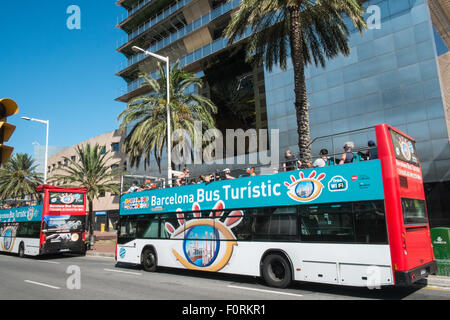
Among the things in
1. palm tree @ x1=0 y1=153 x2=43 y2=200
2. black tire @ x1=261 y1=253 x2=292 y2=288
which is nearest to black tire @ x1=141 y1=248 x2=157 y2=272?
black tire @ x1=261 y1=253 x2=292 y2=288

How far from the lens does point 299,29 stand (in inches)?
560

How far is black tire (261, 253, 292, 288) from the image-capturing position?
933 centimetres

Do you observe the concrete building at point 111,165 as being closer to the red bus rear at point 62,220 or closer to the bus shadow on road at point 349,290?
the red bus rear at point 62,220

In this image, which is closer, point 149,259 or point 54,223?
point 149,259

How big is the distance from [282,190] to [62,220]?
51.6 feet

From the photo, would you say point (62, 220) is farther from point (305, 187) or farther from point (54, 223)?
point (305, 187)

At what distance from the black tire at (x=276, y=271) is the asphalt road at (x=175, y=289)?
0.83 ft

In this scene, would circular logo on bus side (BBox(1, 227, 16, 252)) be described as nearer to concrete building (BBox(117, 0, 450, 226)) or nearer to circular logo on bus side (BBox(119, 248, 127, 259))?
circular logo on bus side (BBox(119, 248, 127, 259))

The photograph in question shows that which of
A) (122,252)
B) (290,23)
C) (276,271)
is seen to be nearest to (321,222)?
(276,271)

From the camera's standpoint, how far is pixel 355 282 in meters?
7.99

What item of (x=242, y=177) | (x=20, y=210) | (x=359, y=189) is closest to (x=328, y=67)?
(x=242, y=177)

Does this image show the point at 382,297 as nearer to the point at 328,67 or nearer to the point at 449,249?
the point at 449,249

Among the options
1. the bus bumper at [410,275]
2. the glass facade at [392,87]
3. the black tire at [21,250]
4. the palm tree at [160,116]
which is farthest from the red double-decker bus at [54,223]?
the bus bumper at [410,275]

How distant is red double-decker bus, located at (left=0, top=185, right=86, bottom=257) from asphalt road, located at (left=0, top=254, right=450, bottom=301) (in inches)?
299
